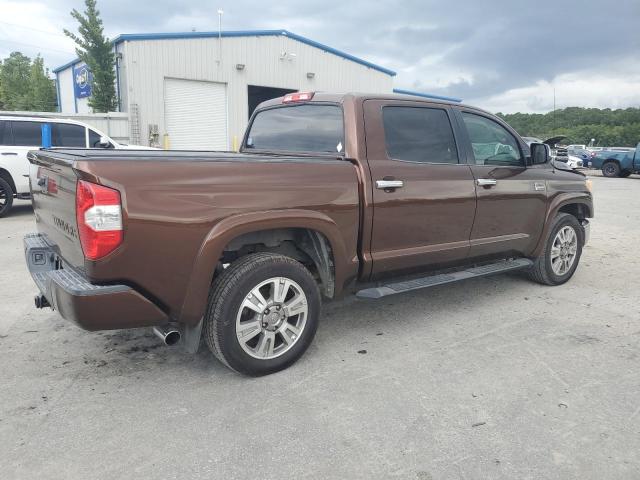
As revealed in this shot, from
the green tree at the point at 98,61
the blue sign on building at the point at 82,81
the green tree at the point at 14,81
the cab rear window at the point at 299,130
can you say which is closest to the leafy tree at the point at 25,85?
the green tree at the point at 14,81

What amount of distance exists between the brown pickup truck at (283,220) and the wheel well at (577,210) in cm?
69

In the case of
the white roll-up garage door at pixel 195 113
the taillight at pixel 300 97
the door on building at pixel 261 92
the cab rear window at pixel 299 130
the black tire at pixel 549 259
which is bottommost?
the black tire at pixel 549 259

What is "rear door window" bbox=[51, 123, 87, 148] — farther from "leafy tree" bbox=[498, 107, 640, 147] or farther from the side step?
"leafy tree" bbox=[498, 107, 640, 147]

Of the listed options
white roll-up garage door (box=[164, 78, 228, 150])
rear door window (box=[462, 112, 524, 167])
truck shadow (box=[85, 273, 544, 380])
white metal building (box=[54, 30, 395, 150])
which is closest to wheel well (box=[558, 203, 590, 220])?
truck shadow (box=[85, 273, 544, 380])

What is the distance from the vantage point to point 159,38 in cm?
1839

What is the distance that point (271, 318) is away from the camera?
3203 mm

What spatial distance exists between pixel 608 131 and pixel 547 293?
225ft

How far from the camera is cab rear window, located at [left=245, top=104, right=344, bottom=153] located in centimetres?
383

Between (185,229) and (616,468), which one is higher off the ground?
(185,229)

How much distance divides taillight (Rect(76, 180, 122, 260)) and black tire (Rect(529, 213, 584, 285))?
413 centimetres

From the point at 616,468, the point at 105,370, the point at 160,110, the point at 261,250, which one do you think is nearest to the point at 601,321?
the point at 616,468

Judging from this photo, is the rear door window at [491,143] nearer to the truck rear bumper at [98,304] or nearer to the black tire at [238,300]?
the black tire at [238,300]

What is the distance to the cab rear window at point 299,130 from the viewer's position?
383cm

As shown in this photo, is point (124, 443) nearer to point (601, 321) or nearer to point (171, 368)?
point (171, 368)
